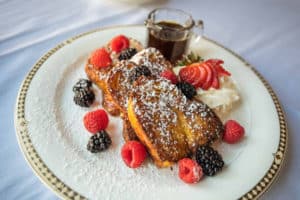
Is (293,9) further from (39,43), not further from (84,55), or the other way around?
(39,43)

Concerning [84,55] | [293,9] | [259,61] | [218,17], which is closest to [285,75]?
[259,61]

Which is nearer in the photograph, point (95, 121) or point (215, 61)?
point (95, 121)

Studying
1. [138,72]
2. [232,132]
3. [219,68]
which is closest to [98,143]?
[138,72]

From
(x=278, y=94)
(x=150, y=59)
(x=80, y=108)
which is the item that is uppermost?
(x=150, y=59)

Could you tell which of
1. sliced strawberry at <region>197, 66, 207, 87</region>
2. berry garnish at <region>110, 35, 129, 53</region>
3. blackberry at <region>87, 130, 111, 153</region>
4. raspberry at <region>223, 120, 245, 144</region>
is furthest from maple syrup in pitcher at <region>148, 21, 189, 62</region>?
blackberry at <region>87, 130, 111, 153</region>

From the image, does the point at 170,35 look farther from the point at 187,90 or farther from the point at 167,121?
the point at 167,121

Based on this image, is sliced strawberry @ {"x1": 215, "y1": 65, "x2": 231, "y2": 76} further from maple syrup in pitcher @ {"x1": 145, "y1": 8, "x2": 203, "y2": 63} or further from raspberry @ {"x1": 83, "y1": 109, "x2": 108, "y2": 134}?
raspberry @ {"x1": 83, "y1": 109, "x2": 108, "y2": 134}
